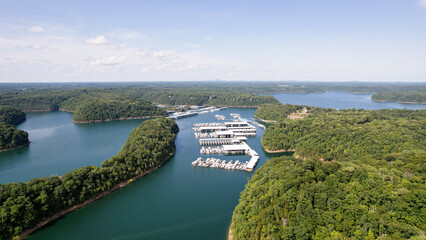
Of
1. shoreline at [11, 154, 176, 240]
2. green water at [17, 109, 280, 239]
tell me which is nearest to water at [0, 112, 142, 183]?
green water at [17, 109, 280, 239]

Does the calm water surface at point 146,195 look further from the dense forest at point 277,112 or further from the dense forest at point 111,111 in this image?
the dense forest at point 277,112

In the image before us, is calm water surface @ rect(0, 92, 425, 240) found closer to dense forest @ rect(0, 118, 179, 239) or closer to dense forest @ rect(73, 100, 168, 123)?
dense forest @ rect(0, 118, 179, 239)

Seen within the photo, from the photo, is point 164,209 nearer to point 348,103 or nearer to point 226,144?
point 226,144

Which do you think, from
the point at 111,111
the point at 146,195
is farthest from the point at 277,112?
the point at 111,111

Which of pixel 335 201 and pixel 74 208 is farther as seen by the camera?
pixel 74 208

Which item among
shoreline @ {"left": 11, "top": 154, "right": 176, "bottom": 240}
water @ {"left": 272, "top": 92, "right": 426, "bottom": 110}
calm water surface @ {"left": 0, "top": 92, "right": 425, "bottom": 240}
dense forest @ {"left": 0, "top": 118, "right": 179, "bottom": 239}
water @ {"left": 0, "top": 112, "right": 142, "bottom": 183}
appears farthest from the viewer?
water @ {"left": 272, "top": 92, "right": 426, "bottom": 110}

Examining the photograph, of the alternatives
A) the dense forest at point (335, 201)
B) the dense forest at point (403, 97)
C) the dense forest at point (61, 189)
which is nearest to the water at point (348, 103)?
the dense forest at point (403, 97)
